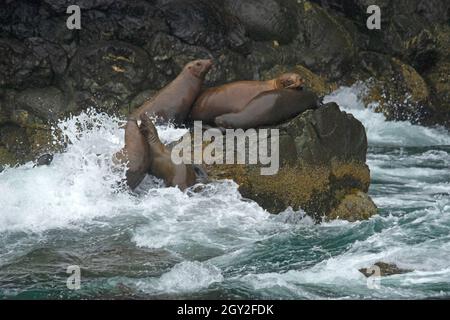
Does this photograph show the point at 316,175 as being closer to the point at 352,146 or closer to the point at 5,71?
the point at 352,146

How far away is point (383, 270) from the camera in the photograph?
24.6ft

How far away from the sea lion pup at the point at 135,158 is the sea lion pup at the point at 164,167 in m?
0.06

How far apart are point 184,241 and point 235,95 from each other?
219 centimetres

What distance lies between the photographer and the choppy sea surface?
23.2 ft

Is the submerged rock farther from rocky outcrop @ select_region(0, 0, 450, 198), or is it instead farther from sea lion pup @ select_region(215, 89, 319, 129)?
rocky outcrop @ select_region(0, 0, 450, 198)

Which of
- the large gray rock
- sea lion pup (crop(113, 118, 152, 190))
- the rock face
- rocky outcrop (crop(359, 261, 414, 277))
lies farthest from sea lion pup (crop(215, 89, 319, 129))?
the large gray rock

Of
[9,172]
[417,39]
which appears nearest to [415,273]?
[9,172]

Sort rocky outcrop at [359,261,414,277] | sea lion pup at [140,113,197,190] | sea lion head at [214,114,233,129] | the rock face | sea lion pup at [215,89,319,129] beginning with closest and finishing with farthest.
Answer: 1. rocky outcrop at [359,261,414,277]
2. the rock face
3. sea lion pup at [140,113,197,190]
4. sea lion pup at [215,89,319,129]
5. sea lion head at [214,114,233,129]

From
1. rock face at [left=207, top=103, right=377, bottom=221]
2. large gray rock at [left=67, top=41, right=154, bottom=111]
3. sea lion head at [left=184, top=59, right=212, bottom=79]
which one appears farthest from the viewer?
large gray rock at [left=67, top=41, right=154, bottom=111]

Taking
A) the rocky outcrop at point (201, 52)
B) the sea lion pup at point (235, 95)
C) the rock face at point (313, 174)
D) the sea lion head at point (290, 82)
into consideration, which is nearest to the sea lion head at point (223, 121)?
the sea lion pup at point (235, 95)

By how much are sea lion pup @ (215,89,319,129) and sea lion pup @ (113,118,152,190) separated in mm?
866

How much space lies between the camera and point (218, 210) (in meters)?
8.91
